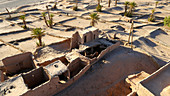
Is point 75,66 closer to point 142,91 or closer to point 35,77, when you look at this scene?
point 35,77

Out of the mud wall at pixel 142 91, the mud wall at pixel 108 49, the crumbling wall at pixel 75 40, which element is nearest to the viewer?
the mud wall at pixel 142 91

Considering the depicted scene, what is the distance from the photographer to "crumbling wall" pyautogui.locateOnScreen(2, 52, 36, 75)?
17.4 meters

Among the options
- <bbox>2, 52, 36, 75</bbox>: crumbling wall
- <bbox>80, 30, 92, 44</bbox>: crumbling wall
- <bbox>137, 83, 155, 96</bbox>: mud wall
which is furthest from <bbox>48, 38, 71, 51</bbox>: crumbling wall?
<bbox>137, 83, 155, 96</bbox>: mud wall

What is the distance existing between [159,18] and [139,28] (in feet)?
41.3

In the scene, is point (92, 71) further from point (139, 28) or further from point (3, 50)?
point (139, 28)

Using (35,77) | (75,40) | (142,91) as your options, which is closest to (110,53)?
(75,40)

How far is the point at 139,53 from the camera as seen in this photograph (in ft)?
74.9

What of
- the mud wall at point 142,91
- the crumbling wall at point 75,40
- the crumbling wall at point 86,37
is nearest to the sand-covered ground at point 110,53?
the crumbling wall at point 75,40

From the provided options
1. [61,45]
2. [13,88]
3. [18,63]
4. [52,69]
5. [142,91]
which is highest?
[61,45]

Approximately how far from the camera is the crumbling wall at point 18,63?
17438 mm

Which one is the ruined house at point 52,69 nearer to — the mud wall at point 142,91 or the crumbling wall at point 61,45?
the crumbling wall at point 61,45

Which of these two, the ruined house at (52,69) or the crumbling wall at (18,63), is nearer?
the ruined house at (52,69)

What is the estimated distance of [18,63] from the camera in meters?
18.3

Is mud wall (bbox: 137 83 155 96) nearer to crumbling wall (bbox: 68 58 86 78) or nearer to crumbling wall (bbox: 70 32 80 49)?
crumbling wall (bbox: 68 58 86 78)
